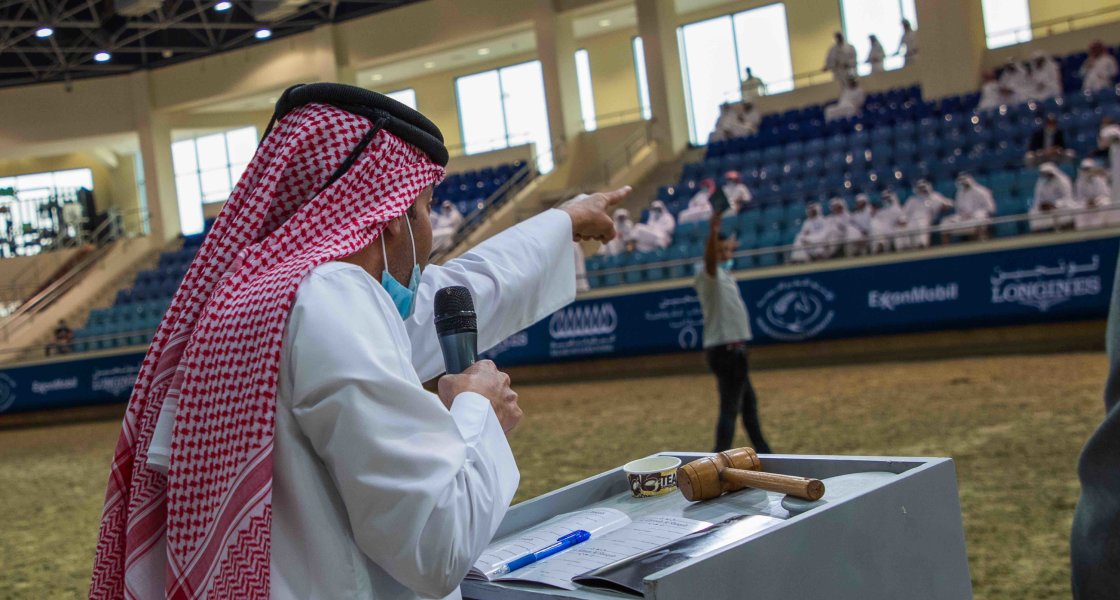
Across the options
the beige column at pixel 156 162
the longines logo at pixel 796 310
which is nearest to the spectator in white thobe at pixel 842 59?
the longines logo at pixel 796 310

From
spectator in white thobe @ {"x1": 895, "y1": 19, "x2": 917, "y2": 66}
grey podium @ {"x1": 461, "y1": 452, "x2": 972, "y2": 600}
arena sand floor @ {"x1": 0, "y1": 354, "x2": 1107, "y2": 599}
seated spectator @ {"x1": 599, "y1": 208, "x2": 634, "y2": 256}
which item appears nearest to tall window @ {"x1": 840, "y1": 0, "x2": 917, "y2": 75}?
spectator in white thobe @ {"x1": 895, "y1": 19, "x2": 917, "y2": 66}

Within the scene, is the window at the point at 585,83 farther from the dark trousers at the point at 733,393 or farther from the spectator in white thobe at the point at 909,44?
the dark trousers at the point at 733,393

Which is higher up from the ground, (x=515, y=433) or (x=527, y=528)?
(x=527, y=528)

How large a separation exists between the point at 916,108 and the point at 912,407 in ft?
33.0

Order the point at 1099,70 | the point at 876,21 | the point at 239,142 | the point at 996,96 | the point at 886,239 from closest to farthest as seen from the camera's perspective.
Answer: the point at 886,239
the point at 1099,70
the point at 996,96
the point at 876,21
the point at 239,142

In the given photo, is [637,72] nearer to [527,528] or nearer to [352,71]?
[352,71]

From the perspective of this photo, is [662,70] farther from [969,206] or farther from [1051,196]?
[1051,196]

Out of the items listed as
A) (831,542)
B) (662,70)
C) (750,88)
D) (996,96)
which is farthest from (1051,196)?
(831,542)

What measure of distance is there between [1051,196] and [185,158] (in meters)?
25.4

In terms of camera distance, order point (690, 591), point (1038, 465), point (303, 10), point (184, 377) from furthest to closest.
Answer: point (303, 10) → point (1038, 465) → point (184, 377) → point (690, 591)

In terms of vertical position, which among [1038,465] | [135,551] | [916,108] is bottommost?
[1038,465]

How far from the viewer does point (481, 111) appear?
28.0 meters

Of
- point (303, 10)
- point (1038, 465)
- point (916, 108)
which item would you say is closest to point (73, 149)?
point (303, 10)

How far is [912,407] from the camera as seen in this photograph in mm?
8305
